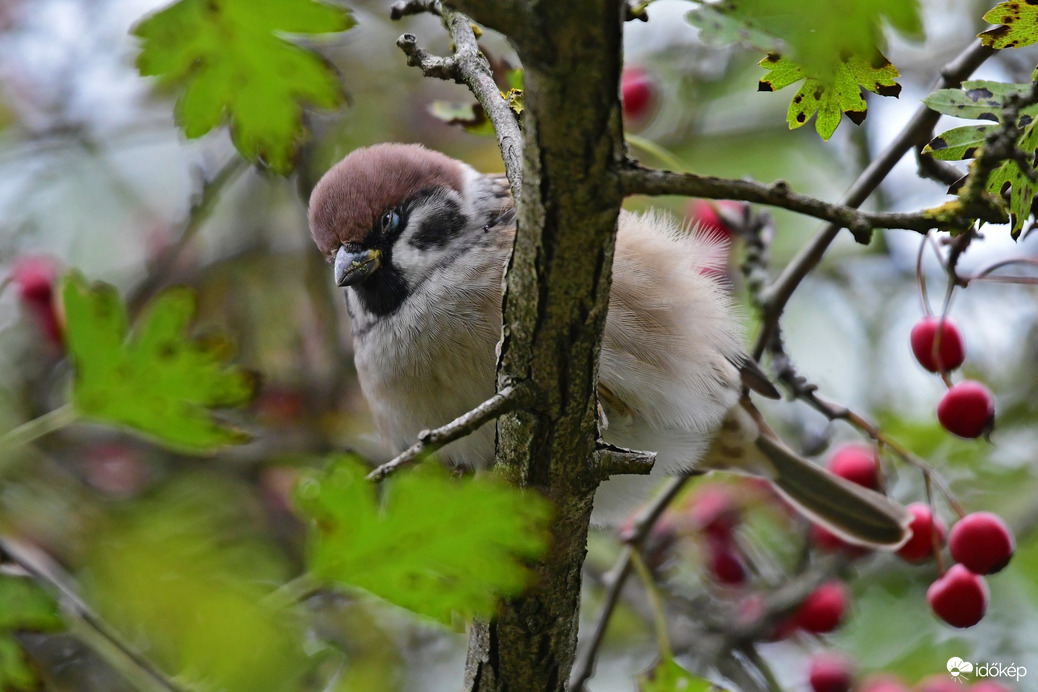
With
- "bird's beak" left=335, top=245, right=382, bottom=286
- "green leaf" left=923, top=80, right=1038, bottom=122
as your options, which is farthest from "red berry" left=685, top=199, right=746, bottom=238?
"green leaf" left=923, top=80, right=1038, bottom=122

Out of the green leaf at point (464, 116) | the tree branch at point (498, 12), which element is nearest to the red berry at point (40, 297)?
the green leaf at point (464, 116)

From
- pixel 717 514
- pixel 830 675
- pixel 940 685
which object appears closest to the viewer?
pixel 940 685

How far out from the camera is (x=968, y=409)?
2436 millimetres

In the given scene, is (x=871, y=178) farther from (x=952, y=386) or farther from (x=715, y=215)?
(x=715, y=215)

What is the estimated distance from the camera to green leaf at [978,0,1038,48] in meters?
1.59

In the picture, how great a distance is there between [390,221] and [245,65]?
55.2 inches

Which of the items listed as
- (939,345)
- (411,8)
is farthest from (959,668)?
(411,8)

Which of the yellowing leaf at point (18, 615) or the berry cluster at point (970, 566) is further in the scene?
the berry cluster at point (970, 566)

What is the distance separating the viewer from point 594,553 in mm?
3893

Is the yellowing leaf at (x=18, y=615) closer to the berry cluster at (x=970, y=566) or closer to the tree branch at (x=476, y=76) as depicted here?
the tree branch at (x=476, y=76)

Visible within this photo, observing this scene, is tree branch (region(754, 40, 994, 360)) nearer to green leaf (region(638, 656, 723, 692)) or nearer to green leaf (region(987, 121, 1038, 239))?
green leaf (region(987, 121, 1038, 239))

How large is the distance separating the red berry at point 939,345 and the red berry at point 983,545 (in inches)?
15.9

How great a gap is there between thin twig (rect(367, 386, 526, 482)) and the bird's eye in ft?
4.58

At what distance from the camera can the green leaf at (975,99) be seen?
1663 millimetres
